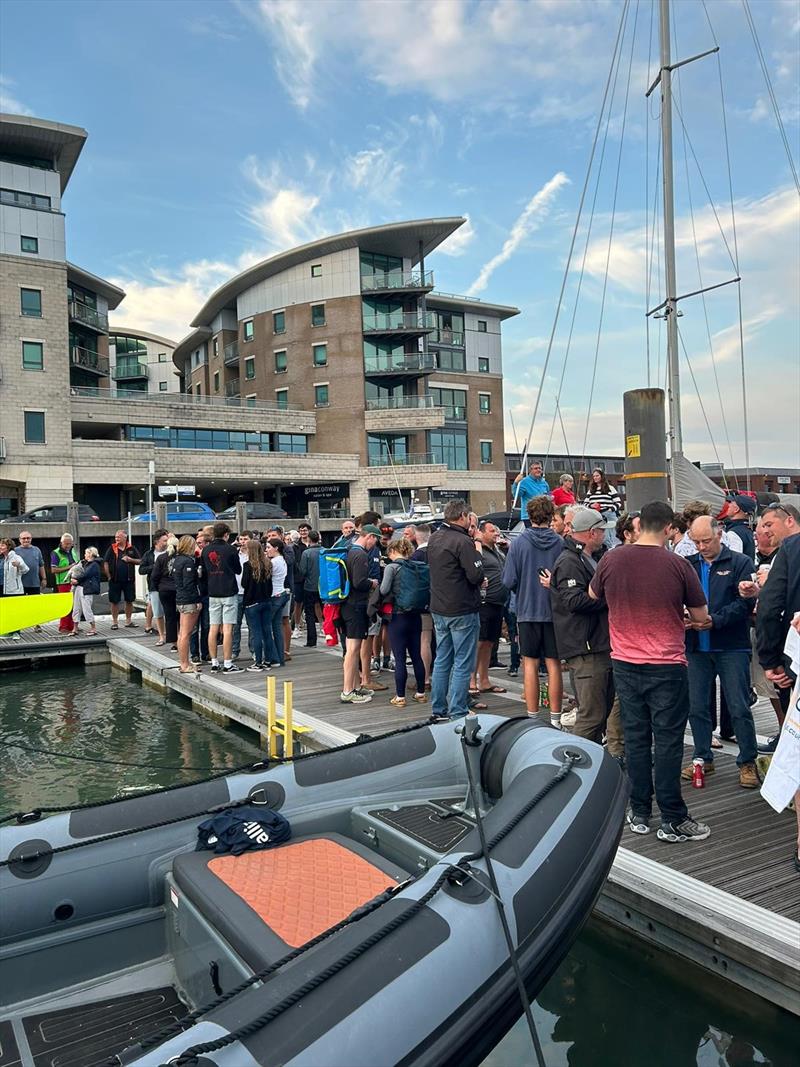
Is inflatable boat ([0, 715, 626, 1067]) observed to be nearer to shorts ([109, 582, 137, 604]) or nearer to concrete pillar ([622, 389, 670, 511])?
concrete pillar ([622, 389, 670, 511])

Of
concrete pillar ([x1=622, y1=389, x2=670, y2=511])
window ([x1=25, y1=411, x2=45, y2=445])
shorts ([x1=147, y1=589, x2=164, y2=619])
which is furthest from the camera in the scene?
window ([x1=25, y1=411, x2=45, y2=445])

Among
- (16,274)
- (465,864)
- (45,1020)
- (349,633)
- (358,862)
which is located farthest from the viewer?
(16,274)

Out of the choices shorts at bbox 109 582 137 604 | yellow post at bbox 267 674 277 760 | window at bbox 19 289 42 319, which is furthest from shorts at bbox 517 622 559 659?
window at bbox 19 289 42 319

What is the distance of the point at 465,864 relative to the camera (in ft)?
8.91

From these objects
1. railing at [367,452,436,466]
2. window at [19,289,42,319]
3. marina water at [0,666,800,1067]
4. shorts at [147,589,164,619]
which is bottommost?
marina water at [0,666,800,1067]

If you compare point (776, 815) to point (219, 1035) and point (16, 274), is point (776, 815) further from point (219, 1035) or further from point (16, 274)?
point (16, 274)

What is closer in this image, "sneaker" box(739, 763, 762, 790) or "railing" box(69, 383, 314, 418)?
"sneaker" box(739, 763, 762, 790)

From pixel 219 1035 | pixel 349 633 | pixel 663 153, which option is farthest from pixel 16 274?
pixel 219 1035

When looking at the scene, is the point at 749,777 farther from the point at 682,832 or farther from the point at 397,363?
the point at 397,363

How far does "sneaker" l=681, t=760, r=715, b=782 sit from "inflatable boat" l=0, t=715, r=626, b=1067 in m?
1.58

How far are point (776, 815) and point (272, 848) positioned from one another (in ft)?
9.92

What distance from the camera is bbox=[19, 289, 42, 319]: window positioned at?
36.3m

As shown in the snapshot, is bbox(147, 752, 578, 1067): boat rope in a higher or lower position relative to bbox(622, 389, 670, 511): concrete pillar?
lower

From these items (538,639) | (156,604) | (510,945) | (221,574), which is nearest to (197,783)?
(510,945)
